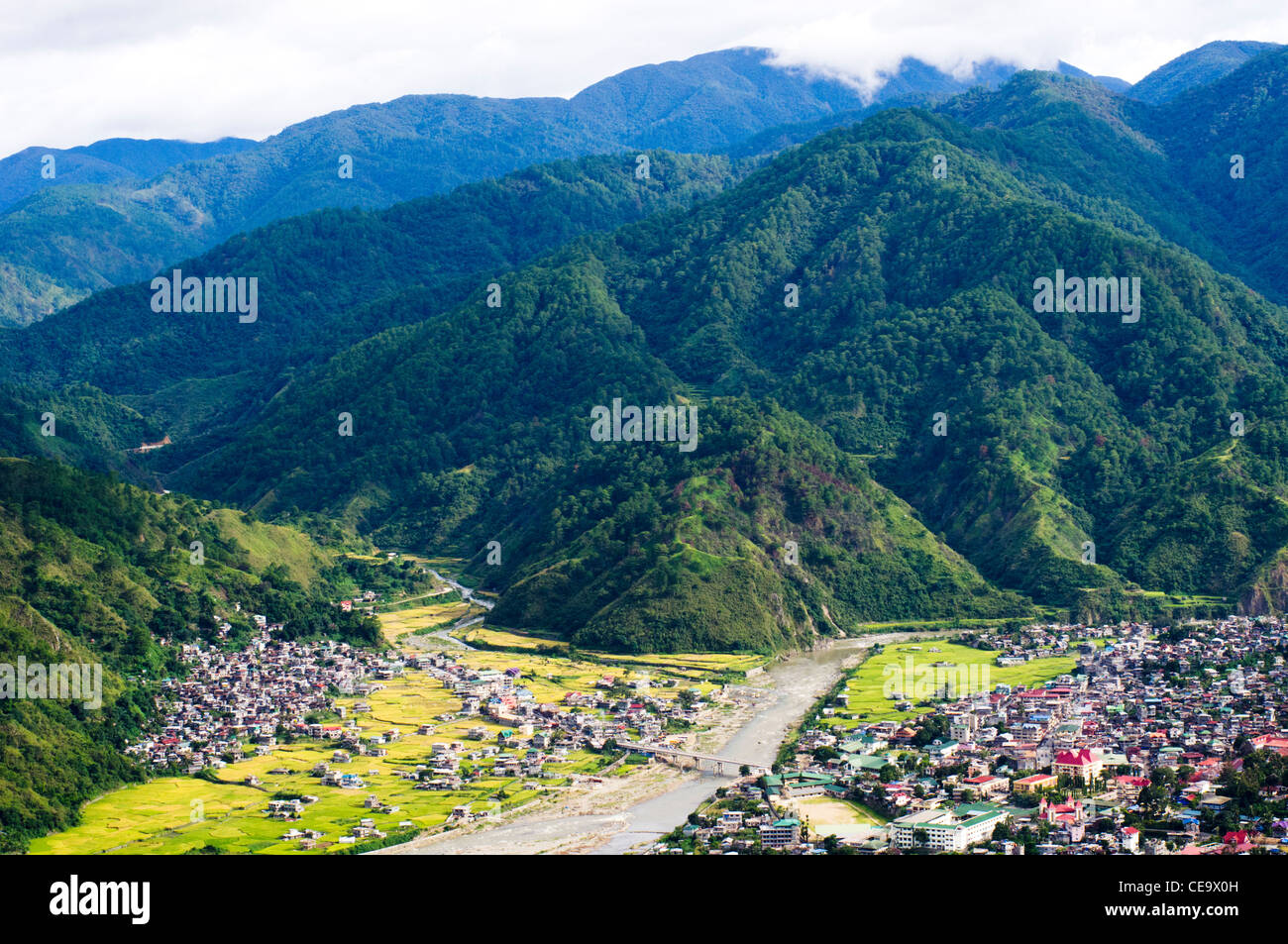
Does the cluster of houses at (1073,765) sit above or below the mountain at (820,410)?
below

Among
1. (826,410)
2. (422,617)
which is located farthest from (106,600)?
(826,410)

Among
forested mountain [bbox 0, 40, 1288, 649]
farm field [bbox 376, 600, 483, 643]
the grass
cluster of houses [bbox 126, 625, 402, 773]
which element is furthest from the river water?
the grass

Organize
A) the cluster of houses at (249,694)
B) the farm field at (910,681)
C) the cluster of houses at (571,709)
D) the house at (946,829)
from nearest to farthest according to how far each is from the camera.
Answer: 1. the house at (946,829)
2. the cluster of houses at (249,694)
3. the cluster of houses at (571,709)
4. the farm field at (910,681)

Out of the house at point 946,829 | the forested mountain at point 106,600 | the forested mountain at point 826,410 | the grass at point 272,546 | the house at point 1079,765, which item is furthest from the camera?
the grass at point 272,546

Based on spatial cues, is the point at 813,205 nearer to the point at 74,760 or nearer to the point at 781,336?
the point at 781,336

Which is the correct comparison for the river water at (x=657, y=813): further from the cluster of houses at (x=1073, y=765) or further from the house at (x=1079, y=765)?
the house at (x=1079, y=765)

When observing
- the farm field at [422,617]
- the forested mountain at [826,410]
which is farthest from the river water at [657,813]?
the farm field at [422,617]

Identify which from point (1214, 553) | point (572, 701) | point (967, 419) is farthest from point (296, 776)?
point (967, 419)

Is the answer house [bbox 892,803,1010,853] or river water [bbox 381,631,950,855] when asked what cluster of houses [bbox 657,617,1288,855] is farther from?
river water [bbox 381,631,950,855]
